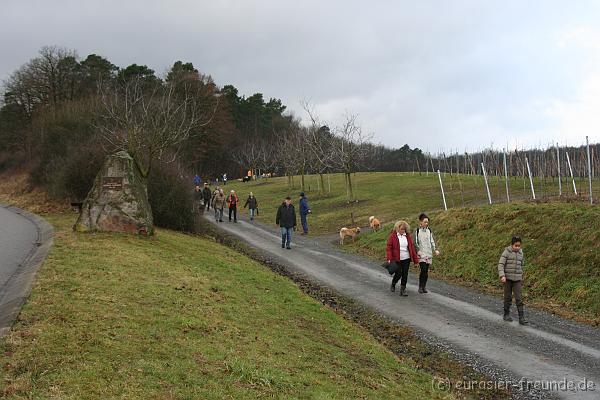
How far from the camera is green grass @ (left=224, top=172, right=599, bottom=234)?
26844mm

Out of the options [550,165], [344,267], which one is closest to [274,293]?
[344,267]

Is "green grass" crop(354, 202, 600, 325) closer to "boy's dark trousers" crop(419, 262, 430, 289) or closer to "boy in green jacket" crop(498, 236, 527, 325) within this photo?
"boy in green jacket" crop(498, 236, 527, 325)

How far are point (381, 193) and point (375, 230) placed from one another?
598 inches

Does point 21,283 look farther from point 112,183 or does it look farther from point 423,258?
point 423,258

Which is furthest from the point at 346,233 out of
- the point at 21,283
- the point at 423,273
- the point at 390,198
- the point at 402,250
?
the point at 21,283

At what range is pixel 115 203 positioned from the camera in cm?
1555

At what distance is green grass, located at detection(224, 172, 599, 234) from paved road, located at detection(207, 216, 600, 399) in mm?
12390

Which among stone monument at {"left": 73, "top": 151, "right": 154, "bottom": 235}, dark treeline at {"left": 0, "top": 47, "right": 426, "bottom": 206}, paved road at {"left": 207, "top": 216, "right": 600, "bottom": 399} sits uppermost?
dark treeline at {"left": 0, "top": 47, "right": 426, "bottom": 206}

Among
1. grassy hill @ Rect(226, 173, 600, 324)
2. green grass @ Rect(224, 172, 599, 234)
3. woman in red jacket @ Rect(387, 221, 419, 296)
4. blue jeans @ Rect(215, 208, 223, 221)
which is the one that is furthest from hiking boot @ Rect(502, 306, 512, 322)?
blue jeans @ Rect(215, 208, 223, 221)

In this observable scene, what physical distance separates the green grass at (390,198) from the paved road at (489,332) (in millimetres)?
12390

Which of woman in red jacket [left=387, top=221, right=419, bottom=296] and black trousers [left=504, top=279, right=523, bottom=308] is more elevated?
woman in red jacket [left=387, top=221, right=419, bottom=296]

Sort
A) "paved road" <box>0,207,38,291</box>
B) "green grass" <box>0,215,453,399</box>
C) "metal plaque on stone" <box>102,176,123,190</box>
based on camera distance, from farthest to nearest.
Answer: "metal plaque on stone" <box>102,176,123,190</box> < "paved road" <box>0,207,38,291</box> < "green grass" <box>0,215,453,399</box>

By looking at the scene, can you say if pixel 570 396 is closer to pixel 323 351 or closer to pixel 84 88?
pixel 323 351

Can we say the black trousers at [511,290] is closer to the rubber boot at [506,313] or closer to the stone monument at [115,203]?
the rubber boot at [506,313]
